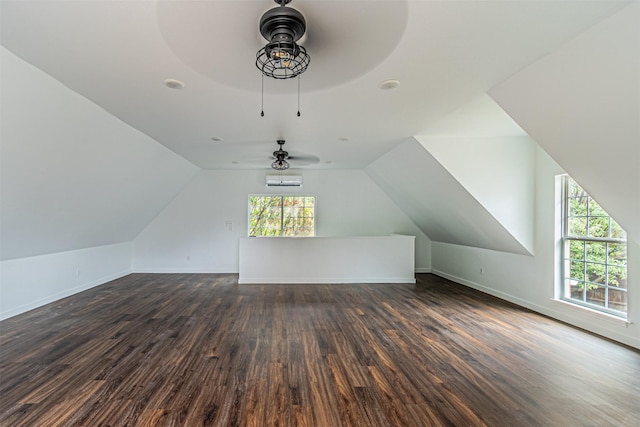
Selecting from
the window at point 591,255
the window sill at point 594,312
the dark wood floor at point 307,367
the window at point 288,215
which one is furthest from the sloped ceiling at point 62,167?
the window sill at point 594,312

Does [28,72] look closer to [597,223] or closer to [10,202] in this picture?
[10,202]

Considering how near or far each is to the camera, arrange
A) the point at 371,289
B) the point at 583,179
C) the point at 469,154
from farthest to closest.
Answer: the point at 371,289
the point at 469,154
the point at 583,179

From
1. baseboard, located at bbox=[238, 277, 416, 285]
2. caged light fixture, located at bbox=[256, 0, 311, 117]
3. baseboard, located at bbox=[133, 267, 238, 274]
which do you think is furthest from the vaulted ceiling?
baseboard, located at bbox=[133, 267, 238, 274]

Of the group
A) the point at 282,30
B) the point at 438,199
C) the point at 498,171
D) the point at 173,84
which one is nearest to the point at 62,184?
the point at 173,84

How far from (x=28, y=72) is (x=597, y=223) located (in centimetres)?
617

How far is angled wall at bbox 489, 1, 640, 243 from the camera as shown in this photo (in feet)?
6.23

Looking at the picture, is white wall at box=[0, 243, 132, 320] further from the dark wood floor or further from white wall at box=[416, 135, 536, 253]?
white wall at box=[416, 135, 536, 253]

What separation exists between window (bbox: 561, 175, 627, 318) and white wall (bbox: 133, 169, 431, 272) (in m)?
3.74

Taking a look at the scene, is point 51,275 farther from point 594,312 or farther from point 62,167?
point 594,312

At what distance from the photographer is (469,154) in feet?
14.7

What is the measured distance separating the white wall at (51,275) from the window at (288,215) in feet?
11.3

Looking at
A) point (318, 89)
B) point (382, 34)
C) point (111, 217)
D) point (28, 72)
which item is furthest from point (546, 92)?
point (111, 217)

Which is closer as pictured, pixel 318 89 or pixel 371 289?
pixel 318 89

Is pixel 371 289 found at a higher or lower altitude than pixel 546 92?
lower
